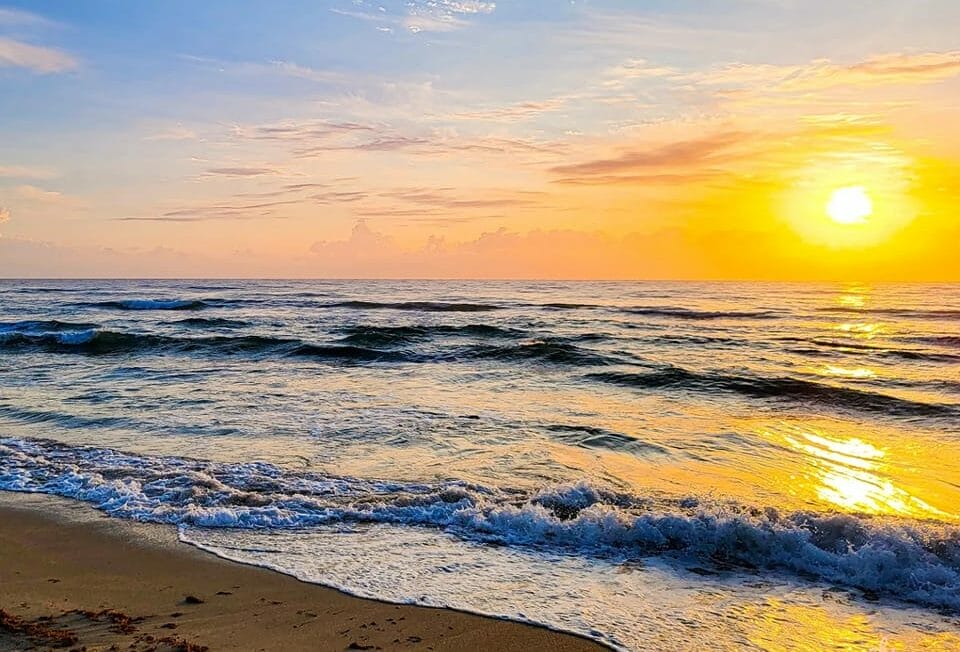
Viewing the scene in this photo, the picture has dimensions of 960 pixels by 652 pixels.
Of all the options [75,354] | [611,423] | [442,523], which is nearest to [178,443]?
[442,523]

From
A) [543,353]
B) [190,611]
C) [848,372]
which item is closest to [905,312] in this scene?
[848,372]

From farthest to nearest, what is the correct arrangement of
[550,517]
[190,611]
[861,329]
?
[861,329] < [550,517] < [190,611]

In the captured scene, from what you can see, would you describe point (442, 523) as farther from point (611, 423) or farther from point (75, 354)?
point (75, 354)

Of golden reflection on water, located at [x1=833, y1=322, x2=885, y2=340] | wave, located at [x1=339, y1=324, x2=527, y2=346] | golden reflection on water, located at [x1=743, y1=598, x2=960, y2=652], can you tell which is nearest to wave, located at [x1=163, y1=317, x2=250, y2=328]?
wave, located at [x1=339, y1=324, x2=527, y2=346]

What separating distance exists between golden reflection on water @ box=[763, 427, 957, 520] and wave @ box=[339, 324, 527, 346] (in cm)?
1656

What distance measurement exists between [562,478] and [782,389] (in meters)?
9.91

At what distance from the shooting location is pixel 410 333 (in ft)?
92.5

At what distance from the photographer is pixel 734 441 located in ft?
36.0

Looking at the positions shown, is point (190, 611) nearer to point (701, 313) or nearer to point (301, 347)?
point (301, 347)

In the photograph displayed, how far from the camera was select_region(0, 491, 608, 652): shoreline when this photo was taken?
4.57 m

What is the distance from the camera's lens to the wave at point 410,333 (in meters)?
26.1

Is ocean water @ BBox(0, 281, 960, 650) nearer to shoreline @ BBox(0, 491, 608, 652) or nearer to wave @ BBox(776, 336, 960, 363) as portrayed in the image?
shoreline @ BBox(0, 491, 608, 652)

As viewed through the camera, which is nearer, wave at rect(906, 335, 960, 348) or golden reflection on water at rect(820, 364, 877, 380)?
golden reflection on water at rect(820, 364, 877, 380)

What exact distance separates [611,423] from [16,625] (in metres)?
9.18
